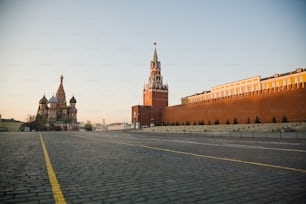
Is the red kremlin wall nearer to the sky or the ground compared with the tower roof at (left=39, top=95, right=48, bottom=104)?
nearer to the ground

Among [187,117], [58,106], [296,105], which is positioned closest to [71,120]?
[58,106]

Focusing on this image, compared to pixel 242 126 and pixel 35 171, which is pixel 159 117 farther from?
pixel 35 171

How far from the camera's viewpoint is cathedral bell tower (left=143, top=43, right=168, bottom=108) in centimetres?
6993

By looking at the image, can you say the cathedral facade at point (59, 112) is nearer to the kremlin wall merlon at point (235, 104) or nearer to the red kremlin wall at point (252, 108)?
the kremlin wall merlon at point (235, 104)

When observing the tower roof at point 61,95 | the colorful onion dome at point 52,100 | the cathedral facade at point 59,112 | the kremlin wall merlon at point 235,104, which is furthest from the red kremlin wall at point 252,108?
the colorful onion dome at point 52,100

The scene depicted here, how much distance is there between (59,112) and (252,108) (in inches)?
2731

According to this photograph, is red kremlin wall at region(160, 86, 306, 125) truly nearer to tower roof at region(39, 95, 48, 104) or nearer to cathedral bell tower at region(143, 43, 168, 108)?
cathedral bell tower at region(143, 43, 168, 108)

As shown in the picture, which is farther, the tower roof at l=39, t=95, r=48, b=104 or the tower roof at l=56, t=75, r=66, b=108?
the tower roof at l=56, t=75, r=66, b=108

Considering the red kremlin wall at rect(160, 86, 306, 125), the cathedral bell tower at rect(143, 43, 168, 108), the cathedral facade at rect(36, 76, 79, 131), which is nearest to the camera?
the red kremlin wall at rect(160, 86, 306, 125)

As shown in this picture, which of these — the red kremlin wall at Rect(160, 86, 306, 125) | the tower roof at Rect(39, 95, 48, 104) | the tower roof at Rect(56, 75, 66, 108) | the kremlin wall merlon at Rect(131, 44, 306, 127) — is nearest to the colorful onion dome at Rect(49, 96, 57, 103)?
the tower roof at Rect(39, 95, 48, 104)

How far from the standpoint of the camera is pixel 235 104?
38.4 m

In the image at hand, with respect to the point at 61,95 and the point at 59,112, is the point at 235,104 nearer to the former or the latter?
the point at 59,112

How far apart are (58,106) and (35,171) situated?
8657 centimetres

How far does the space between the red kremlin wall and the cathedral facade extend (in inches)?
1775
